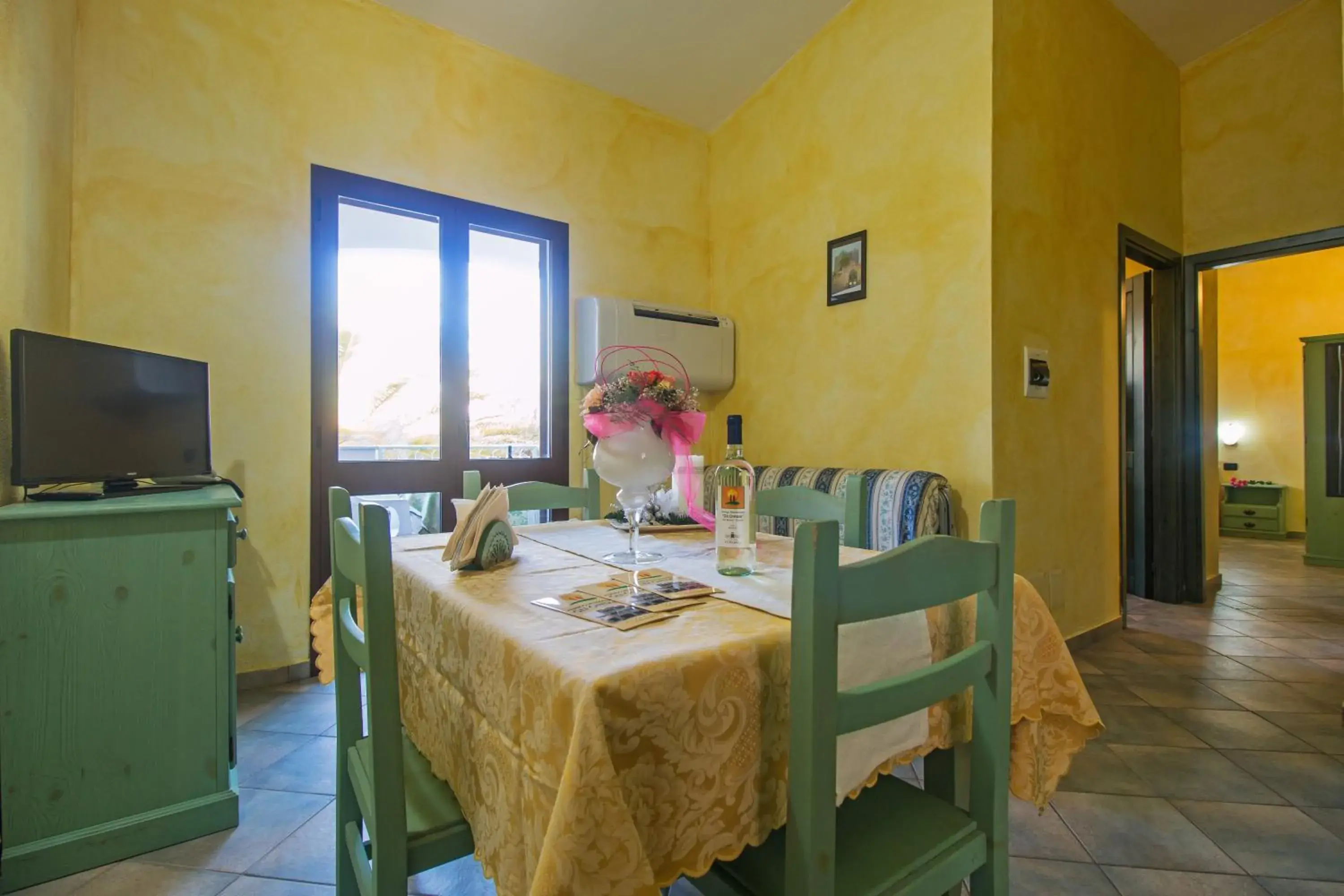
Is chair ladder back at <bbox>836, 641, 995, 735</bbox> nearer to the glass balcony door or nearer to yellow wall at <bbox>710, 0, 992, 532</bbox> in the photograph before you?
yellow wall at <bbox>710, 0, 992, 532</bbox>

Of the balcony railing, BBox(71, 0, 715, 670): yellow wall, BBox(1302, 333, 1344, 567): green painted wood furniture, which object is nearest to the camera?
BBox(71, 0, 715, 670): yellow wall

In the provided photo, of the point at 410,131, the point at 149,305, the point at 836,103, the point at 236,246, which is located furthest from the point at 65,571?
the point at 836,103

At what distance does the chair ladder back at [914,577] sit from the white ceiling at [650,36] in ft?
10.1

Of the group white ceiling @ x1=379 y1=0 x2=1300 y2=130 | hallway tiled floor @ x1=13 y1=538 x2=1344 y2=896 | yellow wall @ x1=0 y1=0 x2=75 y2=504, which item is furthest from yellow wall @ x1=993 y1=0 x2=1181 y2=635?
yellow wall @ x1=0 y1=0 x2=75 y2=504

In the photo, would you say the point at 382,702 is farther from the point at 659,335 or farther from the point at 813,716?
the point at 659,335

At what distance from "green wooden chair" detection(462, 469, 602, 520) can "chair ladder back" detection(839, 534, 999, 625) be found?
1.14 metres

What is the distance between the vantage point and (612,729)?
0.65 m

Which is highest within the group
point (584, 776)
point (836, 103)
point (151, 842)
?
point (836, 103)

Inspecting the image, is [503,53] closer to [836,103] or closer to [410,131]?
[410,131]

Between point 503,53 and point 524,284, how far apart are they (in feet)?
3.66

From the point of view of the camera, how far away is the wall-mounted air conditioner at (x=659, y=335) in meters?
A: 3.26

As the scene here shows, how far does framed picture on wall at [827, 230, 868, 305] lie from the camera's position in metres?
3.00

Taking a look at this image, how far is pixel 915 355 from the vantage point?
9.12ft

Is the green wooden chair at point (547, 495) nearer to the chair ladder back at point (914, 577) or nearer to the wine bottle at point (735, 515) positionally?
the wine bottle at point (735, 515)
